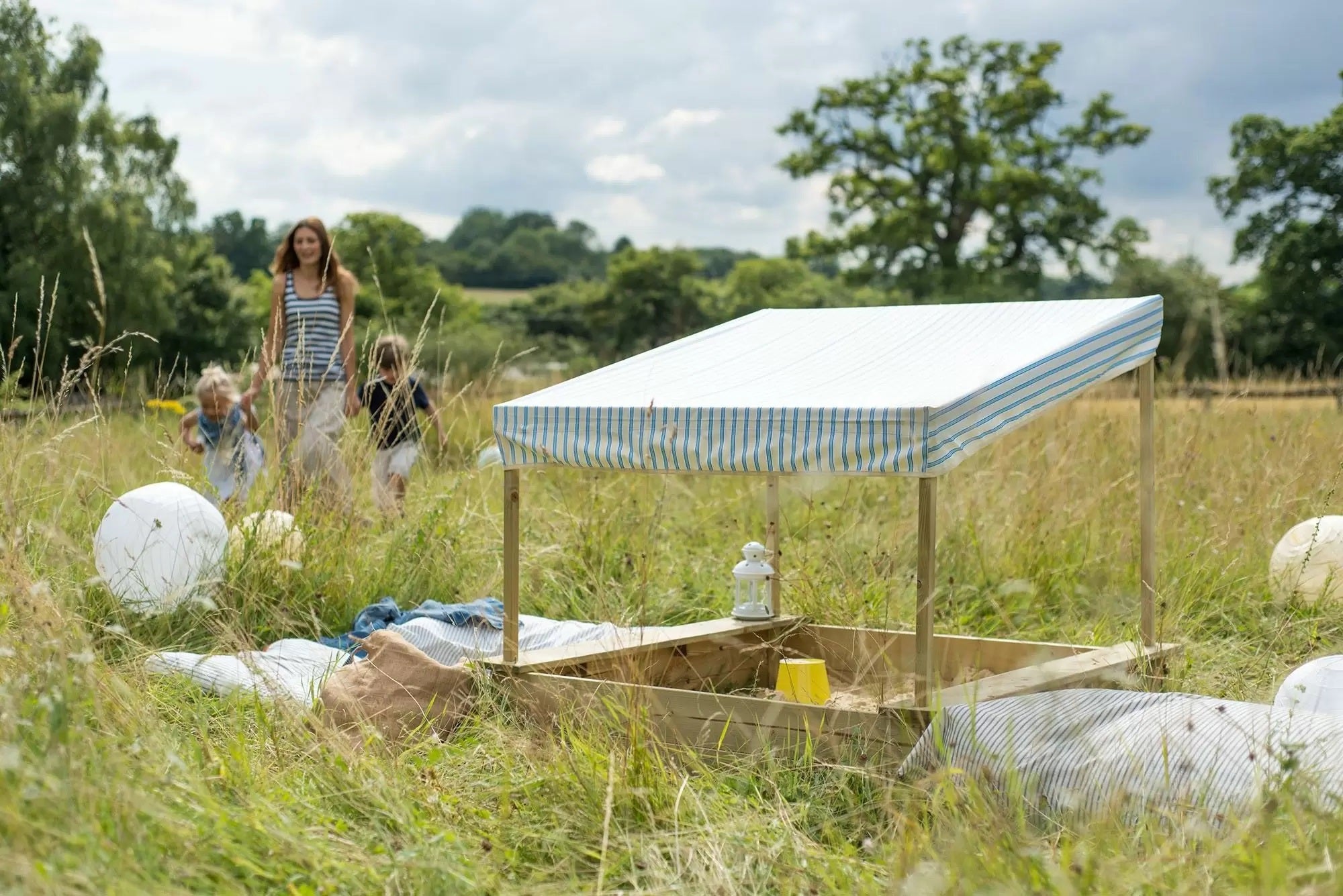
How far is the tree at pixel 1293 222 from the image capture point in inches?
1359

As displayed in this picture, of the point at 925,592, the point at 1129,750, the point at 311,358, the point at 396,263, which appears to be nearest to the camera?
the point at 1129,750

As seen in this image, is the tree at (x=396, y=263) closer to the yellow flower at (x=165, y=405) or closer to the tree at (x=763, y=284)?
the tree at (x=763, y=284)

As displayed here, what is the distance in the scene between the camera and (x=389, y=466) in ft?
19.5

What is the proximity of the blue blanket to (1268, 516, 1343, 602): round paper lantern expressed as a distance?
2.85 meters

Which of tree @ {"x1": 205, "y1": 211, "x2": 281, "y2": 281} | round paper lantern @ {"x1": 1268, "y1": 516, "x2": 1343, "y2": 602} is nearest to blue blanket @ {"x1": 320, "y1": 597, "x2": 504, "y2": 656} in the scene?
round paper lantern @ {"x1": 1268, "y1": 516, "x2": 1343, "y2": 602}

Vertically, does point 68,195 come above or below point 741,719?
above

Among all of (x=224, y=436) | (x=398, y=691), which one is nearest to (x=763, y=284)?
(x=224, y=436)

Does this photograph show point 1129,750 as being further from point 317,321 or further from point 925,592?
point 317,321

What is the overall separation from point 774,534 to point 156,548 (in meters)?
2.02

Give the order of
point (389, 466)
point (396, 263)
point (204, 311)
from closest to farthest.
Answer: point (389, 466), point (204, 311), point (396, 263)

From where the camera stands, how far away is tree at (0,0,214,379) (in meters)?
30.7

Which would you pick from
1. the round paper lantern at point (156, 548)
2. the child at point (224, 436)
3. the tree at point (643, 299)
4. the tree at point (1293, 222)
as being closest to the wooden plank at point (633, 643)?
the round paper lantern at point (156, 548)

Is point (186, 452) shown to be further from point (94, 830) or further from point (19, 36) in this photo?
point (19, 36)

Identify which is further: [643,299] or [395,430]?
[643,299]
